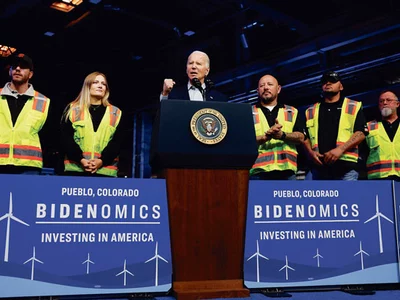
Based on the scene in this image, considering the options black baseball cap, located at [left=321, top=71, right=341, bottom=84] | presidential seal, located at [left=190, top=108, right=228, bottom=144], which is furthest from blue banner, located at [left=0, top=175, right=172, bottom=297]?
black baseball cap, located at [left=321, top=71, right=341, bottom=84]

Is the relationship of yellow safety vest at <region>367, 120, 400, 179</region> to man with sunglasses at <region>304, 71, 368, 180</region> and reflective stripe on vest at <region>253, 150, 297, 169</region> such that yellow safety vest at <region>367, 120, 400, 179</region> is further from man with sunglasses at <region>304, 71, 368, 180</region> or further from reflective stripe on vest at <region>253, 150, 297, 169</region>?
reflective stripe on vest at <region>253, 150, 297, 169</region>

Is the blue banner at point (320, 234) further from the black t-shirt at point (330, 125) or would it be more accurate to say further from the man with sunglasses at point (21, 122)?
the man with sunglasses at point (21, 122)

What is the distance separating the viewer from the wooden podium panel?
80.6 inches

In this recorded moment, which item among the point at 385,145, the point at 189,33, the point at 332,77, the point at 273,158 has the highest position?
the point at 189,33

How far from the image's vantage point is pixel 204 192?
6.86ft

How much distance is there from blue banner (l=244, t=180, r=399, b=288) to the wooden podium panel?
11cm

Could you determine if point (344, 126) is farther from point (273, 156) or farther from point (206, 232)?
point (206, 232)

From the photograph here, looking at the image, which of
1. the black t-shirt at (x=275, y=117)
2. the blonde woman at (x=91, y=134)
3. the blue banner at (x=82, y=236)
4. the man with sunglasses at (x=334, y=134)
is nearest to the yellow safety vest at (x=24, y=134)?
the blonde woman at (x=91, y=134)

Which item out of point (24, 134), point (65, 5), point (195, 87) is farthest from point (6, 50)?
point (195, 87)

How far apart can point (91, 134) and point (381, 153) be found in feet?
7.03

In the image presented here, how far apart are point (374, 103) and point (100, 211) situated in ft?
17.3

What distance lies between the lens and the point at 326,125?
3.02 meters

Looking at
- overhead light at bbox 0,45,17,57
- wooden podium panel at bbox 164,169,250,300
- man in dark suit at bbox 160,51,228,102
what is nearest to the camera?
wooden podium panel at bbox 164,169,250,300

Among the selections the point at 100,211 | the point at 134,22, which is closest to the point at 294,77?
the point at 134,22
